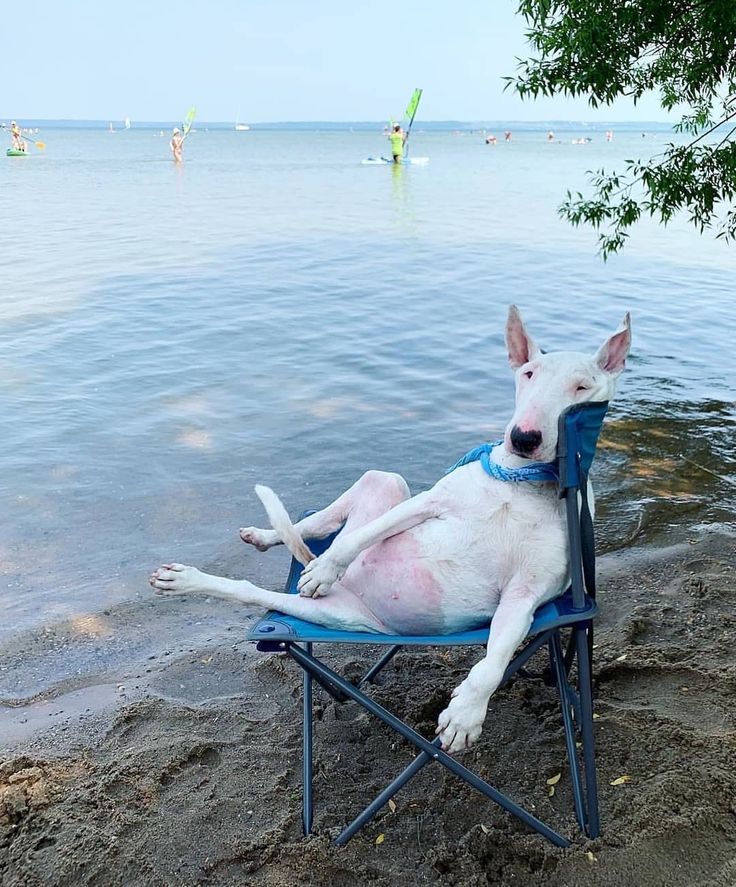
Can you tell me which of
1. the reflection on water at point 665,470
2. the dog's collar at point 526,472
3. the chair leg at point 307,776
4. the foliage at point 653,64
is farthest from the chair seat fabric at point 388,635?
the foliage at point 653,64

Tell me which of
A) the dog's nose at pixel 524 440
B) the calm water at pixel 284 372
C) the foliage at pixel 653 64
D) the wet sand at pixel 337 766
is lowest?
the calm water at pixel 284 372

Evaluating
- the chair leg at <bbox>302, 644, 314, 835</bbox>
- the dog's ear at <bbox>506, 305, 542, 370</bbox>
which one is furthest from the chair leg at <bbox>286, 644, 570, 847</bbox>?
the dog's ear at <bbox>506, 305, 542, 370</bbox>

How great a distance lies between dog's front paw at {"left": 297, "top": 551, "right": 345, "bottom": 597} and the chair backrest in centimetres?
81

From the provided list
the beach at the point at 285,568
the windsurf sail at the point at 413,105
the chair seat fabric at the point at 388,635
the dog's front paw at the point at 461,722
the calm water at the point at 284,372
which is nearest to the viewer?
the dog's front paw at the point at 461,722

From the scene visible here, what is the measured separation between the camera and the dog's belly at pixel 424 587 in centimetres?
303

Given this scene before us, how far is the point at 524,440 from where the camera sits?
290 cm

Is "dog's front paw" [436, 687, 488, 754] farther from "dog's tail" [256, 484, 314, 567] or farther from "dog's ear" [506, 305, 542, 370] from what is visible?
"dog's ear" [506, 305, 542, 370]

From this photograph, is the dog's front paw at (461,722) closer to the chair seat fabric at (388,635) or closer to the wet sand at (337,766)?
the chair seat fabric at (388,635)

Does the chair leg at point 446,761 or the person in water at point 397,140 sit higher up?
the person in water at point 397,140

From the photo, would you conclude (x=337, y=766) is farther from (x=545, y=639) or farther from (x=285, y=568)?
(x=285, y=568)

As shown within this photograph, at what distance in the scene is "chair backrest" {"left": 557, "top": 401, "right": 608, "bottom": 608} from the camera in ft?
9.39

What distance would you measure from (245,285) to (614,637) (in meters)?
11.9

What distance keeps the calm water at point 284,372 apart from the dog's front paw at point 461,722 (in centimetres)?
294

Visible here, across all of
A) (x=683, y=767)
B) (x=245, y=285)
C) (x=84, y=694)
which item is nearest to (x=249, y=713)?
(x=84, y=694)
